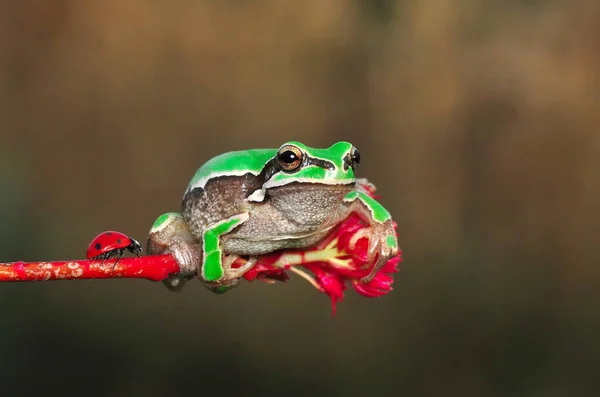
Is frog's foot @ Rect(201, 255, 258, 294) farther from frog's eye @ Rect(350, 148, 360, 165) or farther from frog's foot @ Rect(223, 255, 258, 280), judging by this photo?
frog's eye @ Rect(350, 148, 360, 165)

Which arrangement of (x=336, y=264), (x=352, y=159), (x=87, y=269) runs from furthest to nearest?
(x=336, y=264) → (x=352, y=159) → (x=87, y=269)

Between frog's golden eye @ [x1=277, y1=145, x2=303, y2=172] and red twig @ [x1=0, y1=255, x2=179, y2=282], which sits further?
frog's golden eye @ [x1=277, y1=145, x2=303, y2=172]

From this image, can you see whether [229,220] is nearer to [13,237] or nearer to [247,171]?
[247,171]

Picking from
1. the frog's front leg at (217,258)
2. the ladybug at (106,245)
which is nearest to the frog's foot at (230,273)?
the frog's front leg at (217,258)

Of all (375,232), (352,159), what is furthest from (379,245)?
(352,159)

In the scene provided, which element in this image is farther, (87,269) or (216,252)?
(216,252)

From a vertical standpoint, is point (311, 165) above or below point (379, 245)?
above

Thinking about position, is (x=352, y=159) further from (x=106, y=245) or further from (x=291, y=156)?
(x=106, y=245)

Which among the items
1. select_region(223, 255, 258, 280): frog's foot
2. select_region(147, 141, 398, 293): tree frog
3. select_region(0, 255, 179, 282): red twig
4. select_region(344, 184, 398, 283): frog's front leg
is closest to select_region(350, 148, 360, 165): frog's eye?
select_region(147, 141, 398, 293): tree frog

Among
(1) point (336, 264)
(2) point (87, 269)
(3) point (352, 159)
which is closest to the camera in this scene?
(2) point (87, 269)
